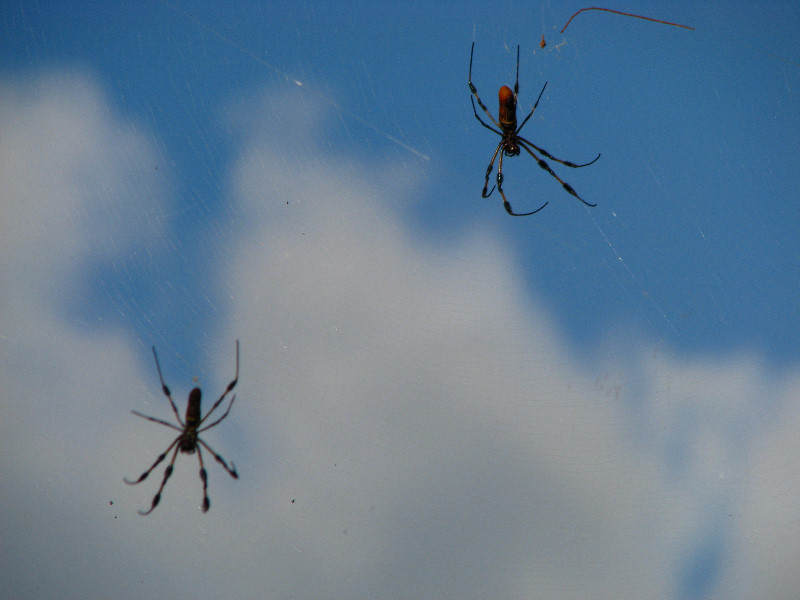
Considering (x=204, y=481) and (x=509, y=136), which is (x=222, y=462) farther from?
(x=509, y=136)

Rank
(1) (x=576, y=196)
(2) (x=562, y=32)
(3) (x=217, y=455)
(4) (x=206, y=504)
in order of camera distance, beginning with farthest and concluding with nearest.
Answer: (3) (x=217, y=455), (4) (x=206, y=504), (1) (x=576, y=196), (2) (x=562, y=32)


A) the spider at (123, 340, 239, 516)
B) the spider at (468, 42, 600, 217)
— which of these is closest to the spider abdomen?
the spider at (468, 42, 600, 217)

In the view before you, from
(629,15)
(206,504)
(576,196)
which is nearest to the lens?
(629,15)

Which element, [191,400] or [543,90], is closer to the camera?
[543,90]

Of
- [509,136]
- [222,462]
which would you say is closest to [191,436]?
[222,462]

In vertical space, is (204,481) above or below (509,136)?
below

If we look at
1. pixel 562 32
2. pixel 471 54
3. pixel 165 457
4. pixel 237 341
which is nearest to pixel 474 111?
pixel 471 54

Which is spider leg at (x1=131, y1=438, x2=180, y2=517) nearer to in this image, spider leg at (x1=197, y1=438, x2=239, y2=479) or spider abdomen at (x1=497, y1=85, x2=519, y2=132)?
spider leg at (x1=197, y1=438, x2=239, y2=479)

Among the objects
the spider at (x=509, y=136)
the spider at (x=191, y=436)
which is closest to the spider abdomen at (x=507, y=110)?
the spider at (x=509, y=136)

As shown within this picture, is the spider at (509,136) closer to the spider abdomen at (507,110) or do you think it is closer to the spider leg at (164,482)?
the spider abdomen at (507,110)

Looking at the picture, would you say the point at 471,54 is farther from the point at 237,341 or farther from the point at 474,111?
the point at 237,341

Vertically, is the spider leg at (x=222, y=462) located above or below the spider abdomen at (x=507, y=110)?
below
